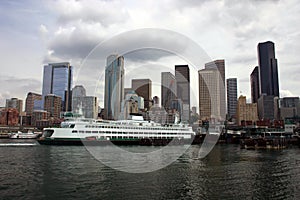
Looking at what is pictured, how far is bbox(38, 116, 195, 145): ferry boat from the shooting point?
65.4 m

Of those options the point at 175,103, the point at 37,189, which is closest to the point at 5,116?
the point at 175,103

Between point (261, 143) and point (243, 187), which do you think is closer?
point (243, 187)

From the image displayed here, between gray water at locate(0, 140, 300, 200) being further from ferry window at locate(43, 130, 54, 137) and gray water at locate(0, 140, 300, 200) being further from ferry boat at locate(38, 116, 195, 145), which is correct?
ferry window at locate(43, 130, 54, 137)

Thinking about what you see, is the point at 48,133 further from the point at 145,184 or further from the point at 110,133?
the point at 145,184

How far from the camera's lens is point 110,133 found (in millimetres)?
73875

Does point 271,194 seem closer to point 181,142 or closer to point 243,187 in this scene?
point 243,187

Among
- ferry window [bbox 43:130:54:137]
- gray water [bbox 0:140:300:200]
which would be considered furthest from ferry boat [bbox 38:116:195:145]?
gray water [bbox 0:140:300:200]

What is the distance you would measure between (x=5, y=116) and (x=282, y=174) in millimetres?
199055

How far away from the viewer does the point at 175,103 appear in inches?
3907

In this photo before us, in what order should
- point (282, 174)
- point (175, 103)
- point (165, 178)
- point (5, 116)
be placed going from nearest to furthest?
point (165, 178)
point (282, 174)
point (175, 103)
point (5, 116)

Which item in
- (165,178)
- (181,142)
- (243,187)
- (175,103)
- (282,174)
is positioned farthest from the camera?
(175,103)

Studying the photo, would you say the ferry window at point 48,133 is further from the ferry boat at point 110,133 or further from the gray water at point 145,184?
the gray water at point 145,184

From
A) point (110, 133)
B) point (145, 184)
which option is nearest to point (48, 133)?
point (110, 133)

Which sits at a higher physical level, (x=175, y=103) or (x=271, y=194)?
(x=175, y=103)
